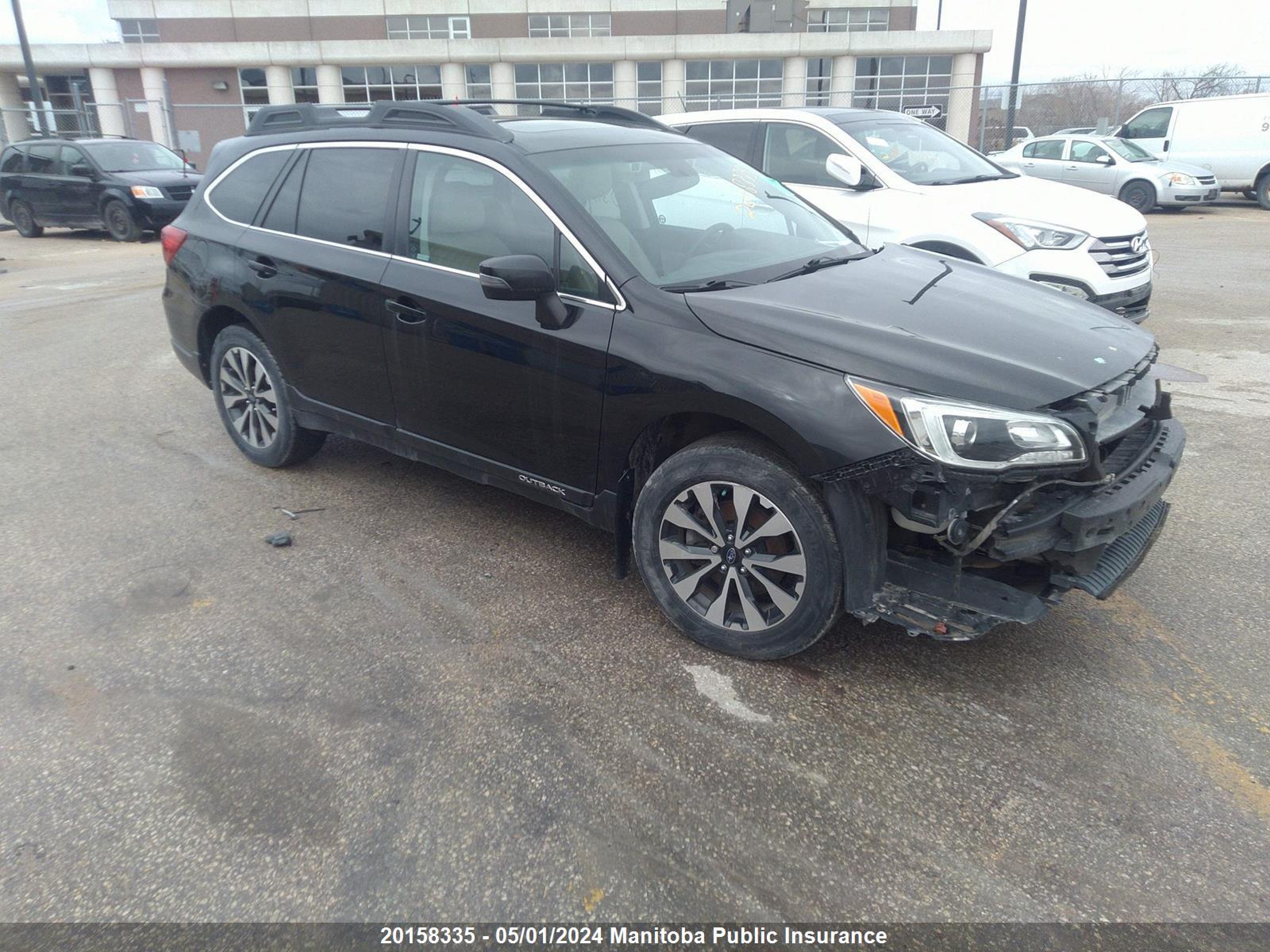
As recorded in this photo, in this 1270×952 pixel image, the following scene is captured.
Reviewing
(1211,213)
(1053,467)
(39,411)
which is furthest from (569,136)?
(1211,213)

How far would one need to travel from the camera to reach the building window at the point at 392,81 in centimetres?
4378

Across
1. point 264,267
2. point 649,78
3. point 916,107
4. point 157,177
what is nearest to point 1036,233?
point 264,267

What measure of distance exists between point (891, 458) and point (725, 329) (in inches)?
29.6

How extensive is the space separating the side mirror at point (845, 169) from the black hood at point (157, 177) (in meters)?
12.5

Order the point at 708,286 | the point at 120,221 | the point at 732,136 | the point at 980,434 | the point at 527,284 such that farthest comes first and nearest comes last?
1. the point at 120,221
2. the point at 732,136
3. the point at 708,286
4. the point at 527,284
5. the point at 980,434

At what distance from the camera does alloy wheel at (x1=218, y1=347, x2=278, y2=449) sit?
4.99 metres

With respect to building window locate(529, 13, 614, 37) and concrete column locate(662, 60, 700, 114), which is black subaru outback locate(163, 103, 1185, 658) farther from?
building window locate(529, 13, 614, 37)

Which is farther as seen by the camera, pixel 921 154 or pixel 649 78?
pixel 649 78

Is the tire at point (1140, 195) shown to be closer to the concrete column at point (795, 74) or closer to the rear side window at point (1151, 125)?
the rear side window at point (1151, 125)

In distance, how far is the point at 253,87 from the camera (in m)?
44.7

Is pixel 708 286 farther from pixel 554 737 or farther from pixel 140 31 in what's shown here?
pixel 140 31

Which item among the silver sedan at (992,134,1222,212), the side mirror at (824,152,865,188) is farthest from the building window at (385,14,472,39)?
the side mirror at (824,152,865,188)

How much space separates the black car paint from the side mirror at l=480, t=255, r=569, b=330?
46.9ft

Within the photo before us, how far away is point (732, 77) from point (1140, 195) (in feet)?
96.9
